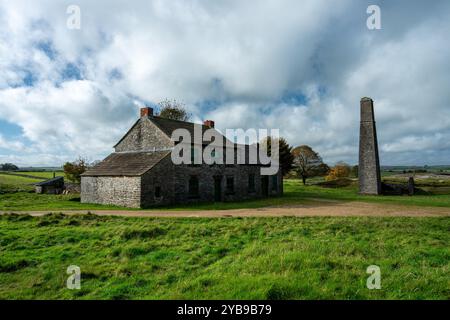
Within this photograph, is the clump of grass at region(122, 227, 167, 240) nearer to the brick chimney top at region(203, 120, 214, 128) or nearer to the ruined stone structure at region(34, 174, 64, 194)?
the brick chimney top at region(203, 120, 214, 128)

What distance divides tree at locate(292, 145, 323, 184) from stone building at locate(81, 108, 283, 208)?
961 inches

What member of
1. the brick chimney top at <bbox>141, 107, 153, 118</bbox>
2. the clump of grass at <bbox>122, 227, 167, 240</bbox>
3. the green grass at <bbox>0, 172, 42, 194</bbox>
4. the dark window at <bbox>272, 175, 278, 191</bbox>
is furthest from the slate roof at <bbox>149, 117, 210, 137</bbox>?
the green grass at <bbox>0, 172, 42, 194</bbox>

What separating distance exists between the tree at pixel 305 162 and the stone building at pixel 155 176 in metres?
24.4

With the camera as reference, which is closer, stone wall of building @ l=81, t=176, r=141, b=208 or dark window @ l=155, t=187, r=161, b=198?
stone wall of building @ l=81, t=176, r=141, b=208

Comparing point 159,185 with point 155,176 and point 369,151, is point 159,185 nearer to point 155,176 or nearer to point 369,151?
point 155,176

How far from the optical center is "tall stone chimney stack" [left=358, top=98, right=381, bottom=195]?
34156 millimetres

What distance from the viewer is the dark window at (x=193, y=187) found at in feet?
83.9

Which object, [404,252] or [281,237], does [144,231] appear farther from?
[404,252]

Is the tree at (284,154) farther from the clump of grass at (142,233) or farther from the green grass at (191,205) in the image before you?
the clump of grass at (142,233)
